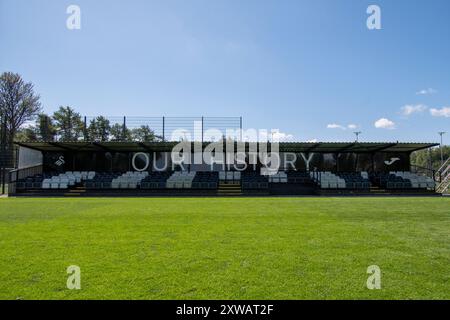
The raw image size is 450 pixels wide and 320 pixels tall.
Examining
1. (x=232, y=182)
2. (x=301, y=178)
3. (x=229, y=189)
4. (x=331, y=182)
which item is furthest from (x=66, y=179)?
(x=331, y=182)

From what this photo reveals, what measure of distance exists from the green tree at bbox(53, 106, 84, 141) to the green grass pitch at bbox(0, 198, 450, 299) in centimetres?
4636

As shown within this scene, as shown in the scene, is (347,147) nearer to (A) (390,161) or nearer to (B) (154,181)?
(A) (390,161)

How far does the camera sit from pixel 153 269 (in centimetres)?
418

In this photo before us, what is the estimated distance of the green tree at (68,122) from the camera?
Answer: 48.7m

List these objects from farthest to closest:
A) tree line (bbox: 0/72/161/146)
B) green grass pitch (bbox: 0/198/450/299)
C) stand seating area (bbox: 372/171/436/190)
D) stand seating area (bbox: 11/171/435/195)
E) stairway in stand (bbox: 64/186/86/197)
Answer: tree line (bbox: 0/72/161/146), stand seating area (bbox: 372/171/436/190), stand seating area (bbox: 11/171/435/195), stairway in stand (bbox: 64/186/86/197), green grass pitch (bbox: 0/198/450/299)

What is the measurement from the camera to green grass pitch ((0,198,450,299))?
3404mm

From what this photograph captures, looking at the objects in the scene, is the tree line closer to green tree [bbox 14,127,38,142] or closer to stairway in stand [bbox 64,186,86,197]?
green tree [bbox 14,127,38,142]

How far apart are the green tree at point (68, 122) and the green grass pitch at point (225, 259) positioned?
4636cm

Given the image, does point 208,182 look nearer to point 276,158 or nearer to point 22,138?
point 276,158

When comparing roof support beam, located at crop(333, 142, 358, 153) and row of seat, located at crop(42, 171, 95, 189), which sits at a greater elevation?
roof support beam, located at crop(333, 142, 358, 153)

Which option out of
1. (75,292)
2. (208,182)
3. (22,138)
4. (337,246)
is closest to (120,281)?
(75,292)

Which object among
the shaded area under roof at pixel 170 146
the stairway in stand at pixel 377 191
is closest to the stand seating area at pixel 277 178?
the shaded area under roof at pixel 170 146

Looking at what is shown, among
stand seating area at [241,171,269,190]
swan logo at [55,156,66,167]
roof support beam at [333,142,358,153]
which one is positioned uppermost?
roof support beam at [333,142,358,153]

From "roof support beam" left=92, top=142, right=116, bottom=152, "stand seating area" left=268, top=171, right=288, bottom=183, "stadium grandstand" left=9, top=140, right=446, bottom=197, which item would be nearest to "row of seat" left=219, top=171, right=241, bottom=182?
"stadium grandstand" left=9, top=140, right=446, bottom=197
